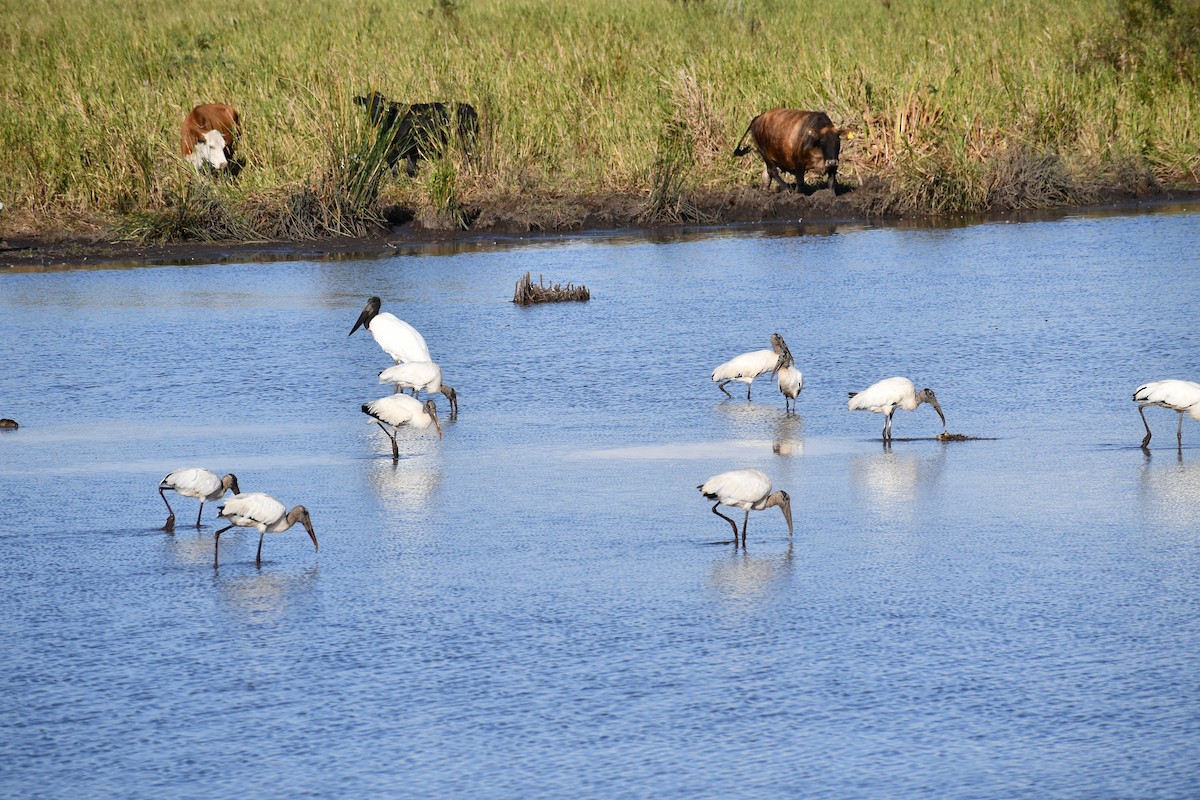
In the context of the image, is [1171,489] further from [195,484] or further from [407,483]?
[195,484]

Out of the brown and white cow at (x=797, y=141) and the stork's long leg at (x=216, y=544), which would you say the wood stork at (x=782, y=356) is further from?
the brown and white cow at (x=797, y=141)

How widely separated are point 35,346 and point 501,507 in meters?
7.25

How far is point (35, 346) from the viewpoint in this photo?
45.7 feet

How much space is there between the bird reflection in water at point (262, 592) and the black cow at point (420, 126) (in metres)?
15.9

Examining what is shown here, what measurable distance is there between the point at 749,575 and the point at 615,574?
0.54m

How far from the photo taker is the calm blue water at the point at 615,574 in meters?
4.92

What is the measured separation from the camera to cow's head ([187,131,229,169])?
74.1 feet

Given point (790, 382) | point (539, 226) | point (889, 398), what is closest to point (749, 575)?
point (889, 398)

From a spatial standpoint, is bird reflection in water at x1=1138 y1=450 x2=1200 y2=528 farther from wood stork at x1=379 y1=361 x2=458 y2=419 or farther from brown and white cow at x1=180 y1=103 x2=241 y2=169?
brown and white cow at x1=180 y1=103 x2=241 y2=169

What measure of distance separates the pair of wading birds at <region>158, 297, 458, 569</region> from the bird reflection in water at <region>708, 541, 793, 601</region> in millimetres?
1729

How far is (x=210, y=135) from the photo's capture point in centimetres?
2270

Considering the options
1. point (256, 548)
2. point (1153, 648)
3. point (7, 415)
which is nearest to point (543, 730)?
point (1153, 648)

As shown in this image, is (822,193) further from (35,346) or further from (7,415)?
(7,415)

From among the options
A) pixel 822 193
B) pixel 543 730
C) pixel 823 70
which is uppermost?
pixel 823 70
